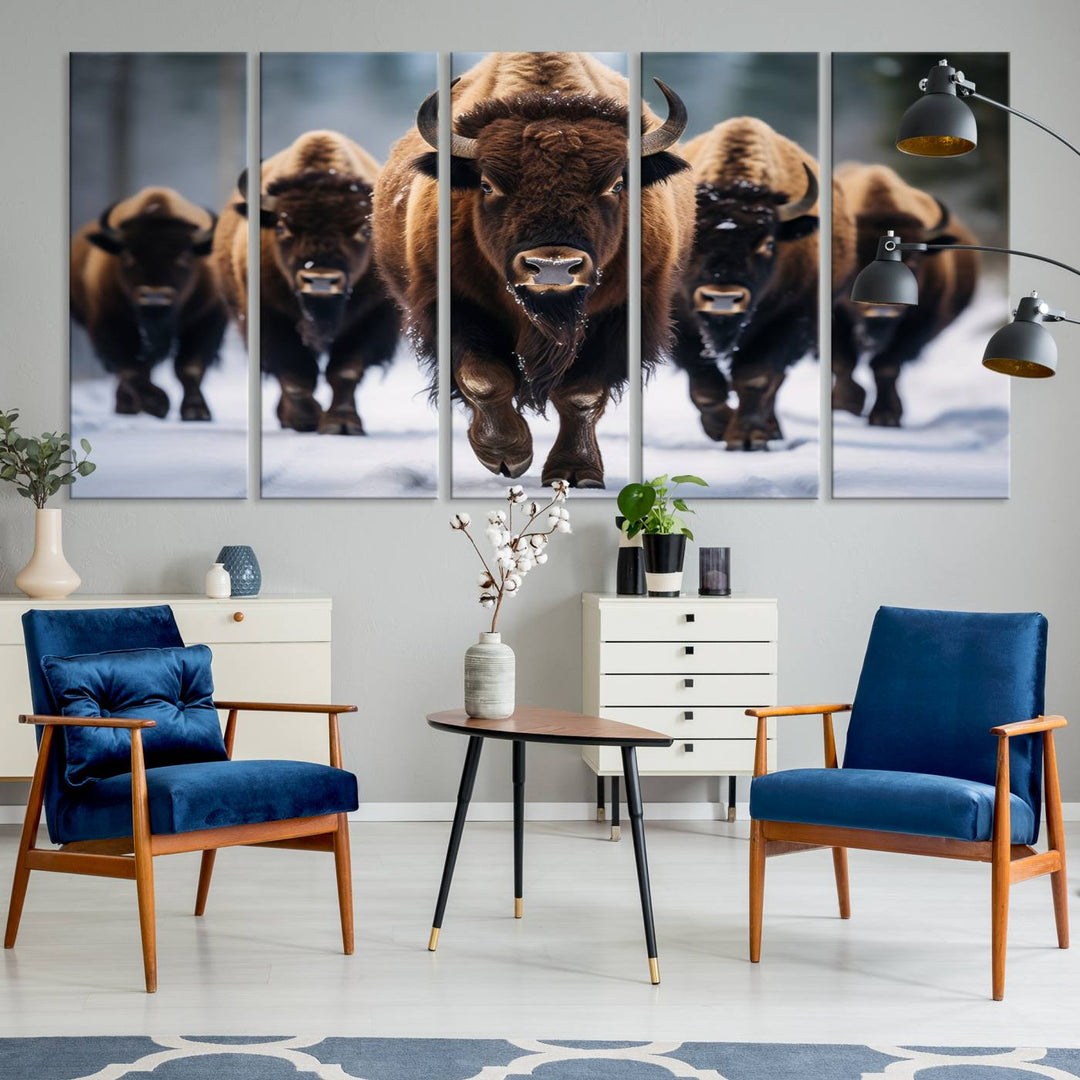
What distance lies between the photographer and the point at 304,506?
16.7 feet

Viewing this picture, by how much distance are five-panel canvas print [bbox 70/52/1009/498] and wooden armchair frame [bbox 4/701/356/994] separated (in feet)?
6.17

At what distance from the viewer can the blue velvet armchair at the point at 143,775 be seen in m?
3.01

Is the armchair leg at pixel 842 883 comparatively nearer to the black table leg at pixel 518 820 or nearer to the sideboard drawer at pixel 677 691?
the black table leg at pixel 518 820

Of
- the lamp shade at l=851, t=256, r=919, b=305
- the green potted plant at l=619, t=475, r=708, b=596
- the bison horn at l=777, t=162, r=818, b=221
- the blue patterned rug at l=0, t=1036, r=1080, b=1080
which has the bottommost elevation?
the blue patterned rug at l=0, t=1036, r=1080, b=1080

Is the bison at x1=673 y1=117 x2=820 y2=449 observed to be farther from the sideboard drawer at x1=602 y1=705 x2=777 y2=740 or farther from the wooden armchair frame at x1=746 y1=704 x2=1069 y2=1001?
the wooden armchair frame at x1=746 y1=704 x2=1069 y2=1001

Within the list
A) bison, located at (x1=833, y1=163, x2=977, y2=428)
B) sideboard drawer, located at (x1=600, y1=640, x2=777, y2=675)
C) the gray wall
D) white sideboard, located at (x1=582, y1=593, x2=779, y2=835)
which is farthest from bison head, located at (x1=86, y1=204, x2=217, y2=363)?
bison, located at (x1=833, y1=163, x2=977, y2=428)

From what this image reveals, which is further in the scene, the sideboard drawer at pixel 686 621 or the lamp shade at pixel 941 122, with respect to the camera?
the sideboard drawer at pixel 686 621

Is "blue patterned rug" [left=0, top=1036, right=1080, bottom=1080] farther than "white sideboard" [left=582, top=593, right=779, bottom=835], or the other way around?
"white sideboard" [left=582, top=593, right=779, bottom=835]

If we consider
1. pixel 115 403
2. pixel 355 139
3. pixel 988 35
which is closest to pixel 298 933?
pixel 115 403

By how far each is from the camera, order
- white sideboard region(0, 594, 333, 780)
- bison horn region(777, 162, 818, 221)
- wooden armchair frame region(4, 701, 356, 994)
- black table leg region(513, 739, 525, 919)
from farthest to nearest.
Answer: bison horn region(777, 162, 818, 221), white sideboard region(0, 594, 333, 780), black table leg region(513, 739, 525, 919), wooden armchair frame region(4, 701, 356, 994)

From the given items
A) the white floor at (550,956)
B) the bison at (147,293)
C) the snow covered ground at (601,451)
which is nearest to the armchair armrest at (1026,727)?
the white floor at (550,956)

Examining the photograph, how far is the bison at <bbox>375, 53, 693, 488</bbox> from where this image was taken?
201 inches

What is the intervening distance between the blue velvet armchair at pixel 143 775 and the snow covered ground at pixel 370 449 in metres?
1.47

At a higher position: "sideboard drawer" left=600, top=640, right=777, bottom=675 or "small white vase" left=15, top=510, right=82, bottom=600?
"small white vase" left=15, top=510, right=82, bottom=600
